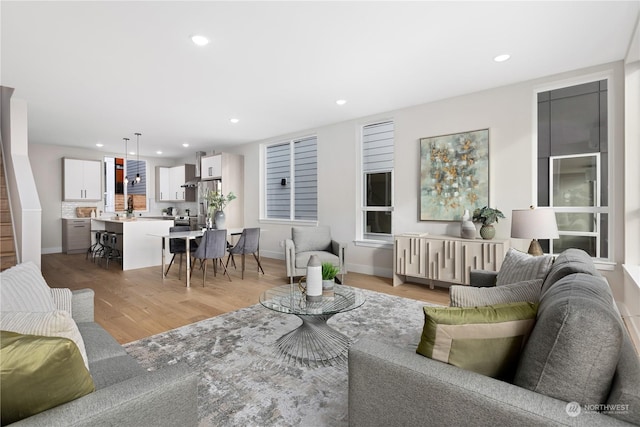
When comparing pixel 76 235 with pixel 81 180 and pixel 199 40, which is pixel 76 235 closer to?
pixel 81 180

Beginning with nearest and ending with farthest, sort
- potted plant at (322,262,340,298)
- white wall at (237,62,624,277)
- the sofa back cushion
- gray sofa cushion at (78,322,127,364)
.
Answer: gray sofa cushion at (78,322,127,364) < potted plant at (322,262,340,298) < white wall at (237,62,624,277) < the sofa back cushion

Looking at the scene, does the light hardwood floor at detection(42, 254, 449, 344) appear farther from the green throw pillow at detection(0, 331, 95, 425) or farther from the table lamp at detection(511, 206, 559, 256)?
the green throw pillow at detection(0, 331, 95, 425)

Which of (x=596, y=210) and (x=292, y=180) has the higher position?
(x=292, y=180)

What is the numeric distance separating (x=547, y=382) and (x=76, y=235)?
30.9ft

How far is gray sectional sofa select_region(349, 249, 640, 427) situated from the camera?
0.86 meters

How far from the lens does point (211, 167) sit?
25.4 ft

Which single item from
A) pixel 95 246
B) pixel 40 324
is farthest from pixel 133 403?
pixel 95 246

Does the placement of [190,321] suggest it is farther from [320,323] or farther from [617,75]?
[617,75]

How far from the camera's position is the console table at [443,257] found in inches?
151

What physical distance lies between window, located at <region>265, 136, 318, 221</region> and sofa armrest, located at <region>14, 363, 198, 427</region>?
524cm

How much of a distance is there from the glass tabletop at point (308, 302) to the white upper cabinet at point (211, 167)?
5.33 metres

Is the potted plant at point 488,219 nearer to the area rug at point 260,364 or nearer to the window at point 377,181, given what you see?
the area rug at point 260,364

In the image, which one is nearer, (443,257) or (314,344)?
(314,344)

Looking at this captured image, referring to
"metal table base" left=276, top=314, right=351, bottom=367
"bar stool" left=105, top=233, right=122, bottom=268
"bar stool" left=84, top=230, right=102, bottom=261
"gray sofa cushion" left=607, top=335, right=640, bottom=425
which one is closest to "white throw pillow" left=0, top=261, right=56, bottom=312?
"metal table base" left=276, top=314, right=351, bottom=367
